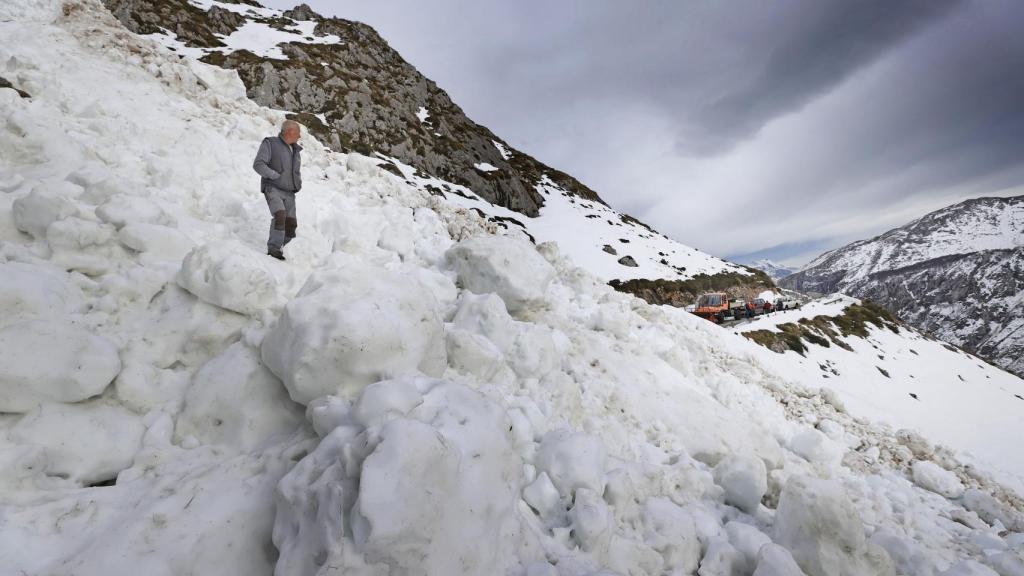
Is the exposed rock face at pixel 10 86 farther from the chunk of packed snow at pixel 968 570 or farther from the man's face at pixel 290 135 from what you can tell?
the chunk of packed snow at pixel 968 570

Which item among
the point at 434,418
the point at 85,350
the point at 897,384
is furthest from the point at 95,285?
the point at 897,384

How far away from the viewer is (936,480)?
312 inches

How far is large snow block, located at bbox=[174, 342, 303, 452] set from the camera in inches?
138

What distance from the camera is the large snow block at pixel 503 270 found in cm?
696

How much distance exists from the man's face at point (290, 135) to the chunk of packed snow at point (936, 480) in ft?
43.2

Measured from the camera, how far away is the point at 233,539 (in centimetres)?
268

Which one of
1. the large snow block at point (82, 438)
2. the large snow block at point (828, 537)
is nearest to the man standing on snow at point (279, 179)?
the large snow block at point (82, 438)

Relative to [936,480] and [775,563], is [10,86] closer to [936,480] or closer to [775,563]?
[775,563]

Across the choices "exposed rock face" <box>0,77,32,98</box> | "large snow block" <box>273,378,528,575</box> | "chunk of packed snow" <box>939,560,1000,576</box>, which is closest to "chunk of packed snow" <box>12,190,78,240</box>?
"large snow block" <box>273,378,528,575</box>

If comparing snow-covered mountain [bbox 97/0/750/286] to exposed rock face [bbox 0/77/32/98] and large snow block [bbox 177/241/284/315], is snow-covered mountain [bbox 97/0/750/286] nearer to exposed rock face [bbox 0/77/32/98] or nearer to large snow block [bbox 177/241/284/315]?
exposed rock face [bbox 0/77/32/98]

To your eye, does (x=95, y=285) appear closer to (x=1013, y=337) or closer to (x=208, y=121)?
(x=208, y=121)

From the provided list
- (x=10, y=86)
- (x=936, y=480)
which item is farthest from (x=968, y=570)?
(x=10, y=86)

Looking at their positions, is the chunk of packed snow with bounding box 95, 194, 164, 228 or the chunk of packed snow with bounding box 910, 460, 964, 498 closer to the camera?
the chunk of packed snow with bounding box 95, 194, 164, 228

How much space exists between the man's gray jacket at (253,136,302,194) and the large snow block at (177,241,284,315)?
1.70m
